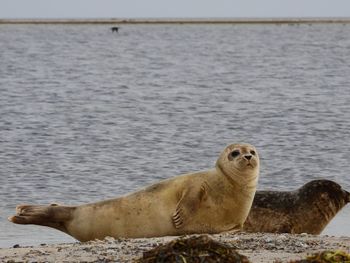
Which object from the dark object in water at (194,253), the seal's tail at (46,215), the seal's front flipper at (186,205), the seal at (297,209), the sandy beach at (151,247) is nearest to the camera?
the dark object in water at (194,253)

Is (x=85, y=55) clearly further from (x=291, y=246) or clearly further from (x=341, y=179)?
(x=291, y=246)

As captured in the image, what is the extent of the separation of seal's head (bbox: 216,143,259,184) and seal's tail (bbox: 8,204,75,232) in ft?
3.91

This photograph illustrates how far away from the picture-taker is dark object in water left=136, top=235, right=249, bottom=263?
740 cm

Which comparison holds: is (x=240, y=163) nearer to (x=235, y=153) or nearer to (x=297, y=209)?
(x=235, y=153)

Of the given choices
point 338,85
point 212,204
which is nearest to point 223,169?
point 212,204

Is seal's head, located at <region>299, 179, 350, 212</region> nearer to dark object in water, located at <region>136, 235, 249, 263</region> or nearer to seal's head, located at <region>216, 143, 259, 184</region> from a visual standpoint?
seal's head, located at <region>216, 143, 259, 184</region>

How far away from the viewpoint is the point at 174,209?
401 inches

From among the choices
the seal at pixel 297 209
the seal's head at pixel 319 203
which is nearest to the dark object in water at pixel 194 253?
the seal at pixel 297 209

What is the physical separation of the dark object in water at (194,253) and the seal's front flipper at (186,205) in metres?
2.58

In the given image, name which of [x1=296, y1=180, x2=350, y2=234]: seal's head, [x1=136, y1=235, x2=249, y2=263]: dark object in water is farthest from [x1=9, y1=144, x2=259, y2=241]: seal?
[x1=136, y1=235, x2=249, y2=263]: dark object in water

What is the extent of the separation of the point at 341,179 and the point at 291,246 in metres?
6.22

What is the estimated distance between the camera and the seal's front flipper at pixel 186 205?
1016 cm

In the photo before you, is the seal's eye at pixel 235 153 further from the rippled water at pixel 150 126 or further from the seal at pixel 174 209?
the rippled water at pixel 150 126

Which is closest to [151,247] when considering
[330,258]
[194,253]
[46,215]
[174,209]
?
[174,209]
